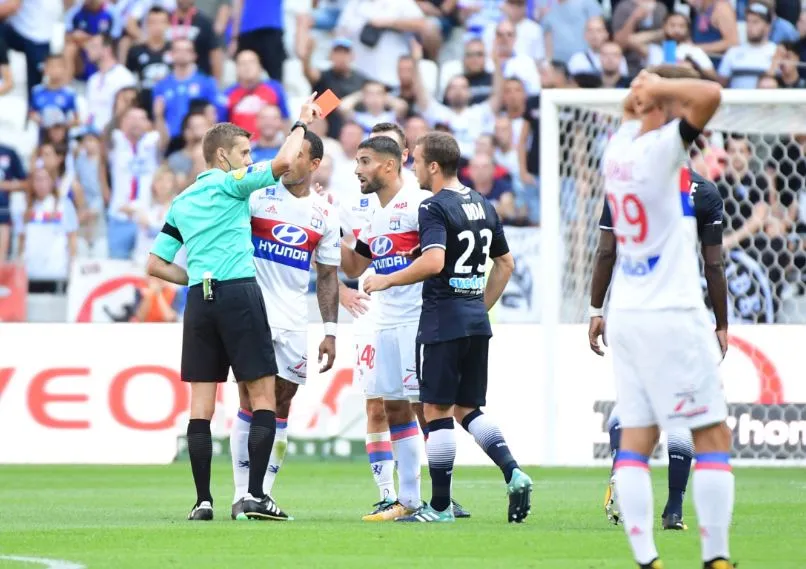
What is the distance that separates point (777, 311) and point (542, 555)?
9.04 metres

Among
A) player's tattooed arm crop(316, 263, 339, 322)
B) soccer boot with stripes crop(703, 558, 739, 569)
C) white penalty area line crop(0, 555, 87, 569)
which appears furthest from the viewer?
player's tattooed arm crop(316, 263, 339, 322)

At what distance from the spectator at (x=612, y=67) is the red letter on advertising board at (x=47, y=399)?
792cm

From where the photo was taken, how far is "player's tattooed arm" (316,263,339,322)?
9.73 meters

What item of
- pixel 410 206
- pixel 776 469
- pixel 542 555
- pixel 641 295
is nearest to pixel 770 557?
pixel 542 555

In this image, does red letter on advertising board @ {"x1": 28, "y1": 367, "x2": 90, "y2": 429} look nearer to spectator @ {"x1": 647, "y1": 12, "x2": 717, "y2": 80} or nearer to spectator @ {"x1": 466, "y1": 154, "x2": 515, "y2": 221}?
spectator @ {"x1": 466, "y1": 154, "x2": 515, "y2": 221}

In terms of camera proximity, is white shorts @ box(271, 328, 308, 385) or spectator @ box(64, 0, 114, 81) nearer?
white shorts @ box(271, 328, 308, 385)

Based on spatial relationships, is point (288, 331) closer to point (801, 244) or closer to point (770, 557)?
point (770, 557)

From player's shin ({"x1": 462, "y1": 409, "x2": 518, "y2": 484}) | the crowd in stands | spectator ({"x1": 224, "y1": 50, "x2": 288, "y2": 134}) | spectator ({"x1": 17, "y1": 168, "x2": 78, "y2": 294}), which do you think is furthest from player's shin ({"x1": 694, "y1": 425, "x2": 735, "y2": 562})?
spectator ({"x1": 224, "y1": 50, "x2": 288, "y2": 134})

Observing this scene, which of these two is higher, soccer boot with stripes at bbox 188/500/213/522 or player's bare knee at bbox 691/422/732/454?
player's bare knee at bbox 691/422/732/454

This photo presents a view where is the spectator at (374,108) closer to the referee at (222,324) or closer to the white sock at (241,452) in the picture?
the white sock at (241,452)

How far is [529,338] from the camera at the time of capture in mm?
15156

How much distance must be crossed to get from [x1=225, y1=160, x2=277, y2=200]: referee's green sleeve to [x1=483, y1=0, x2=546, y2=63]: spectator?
11.9 metres

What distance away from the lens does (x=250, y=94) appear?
1992 cm

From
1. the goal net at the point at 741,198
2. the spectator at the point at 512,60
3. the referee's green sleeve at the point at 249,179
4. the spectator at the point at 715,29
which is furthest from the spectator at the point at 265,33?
the referee's green sleeve at the point at 249,179
